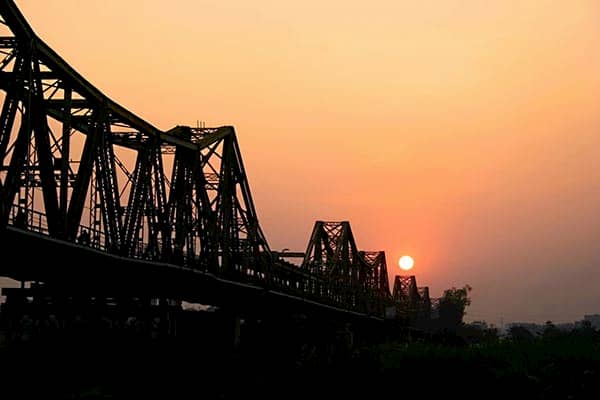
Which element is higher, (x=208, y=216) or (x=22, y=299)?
(x=208, y=216)

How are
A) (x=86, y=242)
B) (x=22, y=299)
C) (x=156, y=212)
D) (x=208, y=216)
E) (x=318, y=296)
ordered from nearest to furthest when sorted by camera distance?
(x=86, y=242) < (x=22, y=299) < (x=156, y=212) < (x=208, y=216) < (x=318, y=296)

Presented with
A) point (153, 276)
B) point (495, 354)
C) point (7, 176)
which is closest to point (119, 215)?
point (153, 276)

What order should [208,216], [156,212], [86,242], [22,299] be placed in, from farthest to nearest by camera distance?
[208,216]
[156,212]
[22,299]
[86,242]

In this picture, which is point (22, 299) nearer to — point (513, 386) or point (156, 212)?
point (156, 212)

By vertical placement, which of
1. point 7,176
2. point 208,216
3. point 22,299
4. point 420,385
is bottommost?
point 420,385

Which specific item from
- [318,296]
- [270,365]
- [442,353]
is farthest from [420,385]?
[318,296]

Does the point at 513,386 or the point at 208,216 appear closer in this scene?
the point at 513,386

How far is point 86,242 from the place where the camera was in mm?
44031

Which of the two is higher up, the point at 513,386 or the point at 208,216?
the point at 208,216

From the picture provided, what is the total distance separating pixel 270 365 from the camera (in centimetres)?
4559

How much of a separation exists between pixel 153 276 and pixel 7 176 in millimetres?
22347

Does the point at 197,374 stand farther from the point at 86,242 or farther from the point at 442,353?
the point at 442,353

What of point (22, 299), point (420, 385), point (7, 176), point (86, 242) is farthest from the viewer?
point (22, 299)

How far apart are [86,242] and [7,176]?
384 inches
